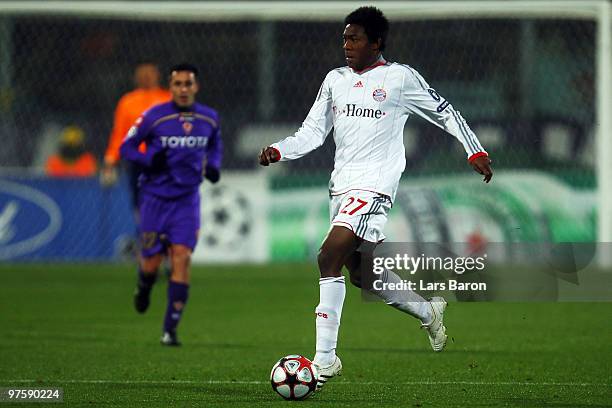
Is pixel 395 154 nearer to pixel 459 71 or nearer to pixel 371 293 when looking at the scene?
pixel 371 293

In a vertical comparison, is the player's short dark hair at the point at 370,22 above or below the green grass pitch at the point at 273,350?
above

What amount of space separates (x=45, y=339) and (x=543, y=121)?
33.3 feet

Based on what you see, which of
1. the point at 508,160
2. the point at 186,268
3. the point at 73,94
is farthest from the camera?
the point at 73,94

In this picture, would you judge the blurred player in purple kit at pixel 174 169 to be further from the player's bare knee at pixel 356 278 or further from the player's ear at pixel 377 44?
the player's ear at pixel 377 44

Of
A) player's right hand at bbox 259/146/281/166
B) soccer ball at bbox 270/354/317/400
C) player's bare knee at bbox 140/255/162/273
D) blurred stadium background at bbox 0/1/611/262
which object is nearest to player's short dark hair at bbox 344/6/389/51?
player's right hand at bbox 259/146/281/166

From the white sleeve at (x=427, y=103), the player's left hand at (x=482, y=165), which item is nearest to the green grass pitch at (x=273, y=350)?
the player's left hand at (x=482, y=165)

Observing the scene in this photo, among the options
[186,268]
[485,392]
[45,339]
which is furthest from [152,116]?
[485,392]

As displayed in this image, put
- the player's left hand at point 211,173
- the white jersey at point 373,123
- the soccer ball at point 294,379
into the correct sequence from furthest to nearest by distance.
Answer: the player's left hand at point 211,173
the white jersey at point 373,123
the soccer ball at point 294,379

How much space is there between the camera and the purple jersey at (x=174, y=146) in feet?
33.6

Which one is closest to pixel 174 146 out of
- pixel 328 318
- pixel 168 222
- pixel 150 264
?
pixel 168 222

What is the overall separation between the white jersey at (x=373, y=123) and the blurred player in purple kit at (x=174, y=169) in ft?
9.55

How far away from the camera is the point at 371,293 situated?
301 inches

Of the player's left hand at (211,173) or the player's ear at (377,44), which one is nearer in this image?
the player's ear at (377,44)

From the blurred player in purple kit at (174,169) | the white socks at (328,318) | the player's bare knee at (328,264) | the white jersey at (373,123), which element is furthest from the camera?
the blurred player in purple kit at (174,169)
